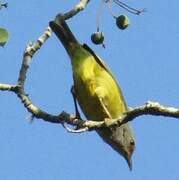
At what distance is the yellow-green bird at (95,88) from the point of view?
7.00 m

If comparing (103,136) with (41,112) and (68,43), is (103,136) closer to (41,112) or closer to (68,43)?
(68,43)

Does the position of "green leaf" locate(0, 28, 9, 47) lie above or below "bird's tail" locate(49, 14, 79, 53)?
below

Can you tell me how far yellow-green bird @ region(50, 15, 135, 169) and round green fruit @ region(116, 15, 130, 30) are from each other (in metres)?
0.74

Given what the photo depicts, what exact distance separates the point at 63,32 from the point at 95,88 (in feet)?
2.46

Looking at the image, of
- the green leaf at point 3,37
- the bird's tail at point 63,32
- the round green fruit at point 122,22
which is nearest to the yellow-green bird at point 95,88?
the bird's tail at point 63,32

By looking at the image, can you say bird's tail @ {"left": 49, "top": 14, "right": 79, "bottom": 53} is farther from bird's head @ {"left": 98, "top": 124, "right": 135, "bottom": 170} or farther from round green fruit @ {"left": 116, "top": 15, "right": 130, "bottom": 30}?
bird's head @ {"left": 98, "top": 124, "right": 135, "bottom": 170}

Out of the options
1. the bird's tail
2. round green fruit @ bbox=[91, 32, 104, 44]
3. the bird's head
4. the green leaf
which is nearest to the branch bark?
round green fruit @ bbox=[91, 32, 104, 44]

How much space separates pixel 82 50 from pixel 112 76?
511 mm

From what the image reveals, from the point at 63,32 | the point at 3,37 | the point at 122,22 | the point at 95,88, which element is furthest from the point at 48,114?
the point at 63,32

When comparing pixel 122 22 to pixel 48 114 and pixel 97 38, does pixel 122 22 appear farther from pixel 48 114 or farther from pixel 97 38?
pixel 48 114

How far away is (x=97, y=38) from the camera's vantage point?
20.3 feet

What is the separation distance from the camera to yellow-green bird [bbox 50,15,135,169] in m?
7.00

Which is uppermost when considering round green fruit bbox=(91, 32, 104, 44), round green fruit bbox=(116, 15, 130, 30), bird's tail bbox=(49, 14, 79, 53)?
bird's tail bbox=(49, 14, 79, 53)

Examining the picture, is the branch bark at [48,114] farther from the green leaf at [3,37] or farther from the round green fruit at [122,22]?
the green leaf at [3,37]
